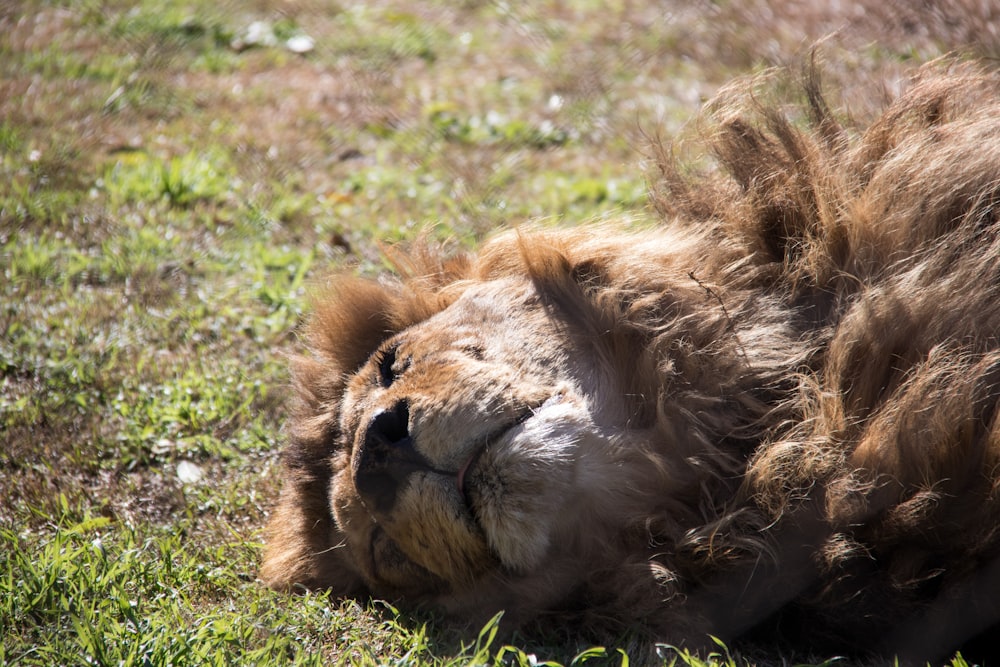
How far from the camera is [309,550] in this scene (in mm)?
3424

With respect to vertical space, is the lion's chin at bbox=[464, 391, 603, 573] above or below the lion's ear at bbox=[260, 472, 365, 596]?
above

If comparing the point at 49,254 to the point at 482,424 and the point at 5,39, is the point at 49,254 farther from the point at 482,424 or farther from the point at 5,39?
the point at 482,424

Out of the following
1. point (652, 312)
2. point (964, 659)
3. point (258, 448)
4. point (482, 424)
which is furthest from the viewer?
point (258, 448)

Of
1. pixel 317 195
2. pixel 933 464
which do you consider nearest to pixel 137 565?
pixel 933 464

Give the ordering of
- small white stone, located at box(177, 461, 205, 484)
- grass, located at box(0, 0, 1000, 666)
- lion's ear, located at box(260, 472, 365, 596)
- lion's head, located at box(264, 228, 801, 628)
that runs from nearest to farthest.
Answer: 1. lion's head, located at box(264, 228, 801, 628)
2. grass, located at box(0, 0, 1000, 666)
3. lion's ear, located at box(260, 472, 365, 596)
4. small white stone, located at box(177, 461, 205, 484)

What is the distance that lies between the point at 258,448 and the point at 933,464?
266 centimetres

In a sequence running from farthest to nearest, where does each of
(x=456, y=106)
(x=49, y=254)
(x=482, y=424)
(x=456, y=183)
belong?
1. (x=456, y=106)
2. (x=456, y=183)
3. (x=49, y=254)
4. (x=482, y=424)

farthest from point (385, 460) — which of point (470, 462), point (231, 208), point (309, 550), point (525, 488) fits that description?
point (231, 208)

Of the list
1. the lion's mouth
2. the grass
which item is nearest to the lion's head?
the lion's mouth

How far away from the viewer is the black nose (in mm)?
2951

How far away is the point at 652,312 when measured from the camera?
324cm

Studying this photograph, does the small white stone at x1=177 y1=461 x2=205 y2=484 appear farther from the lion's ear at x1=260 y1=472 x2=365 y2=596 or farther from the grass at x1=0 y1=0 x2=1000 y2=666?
the lion's ear at x1=260 y1=472 x2=365 y2=596

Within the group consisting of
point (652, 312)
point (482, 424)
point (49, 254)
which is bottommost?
point (49, 254)

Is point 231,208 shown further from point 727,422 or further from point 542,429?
point 727,422
